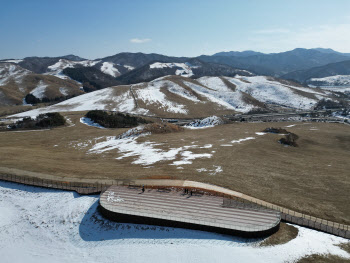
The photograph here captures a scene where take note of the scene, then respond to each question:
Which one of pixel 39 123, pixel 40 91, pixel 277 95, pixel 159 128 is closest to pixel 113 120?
pixel 159 128

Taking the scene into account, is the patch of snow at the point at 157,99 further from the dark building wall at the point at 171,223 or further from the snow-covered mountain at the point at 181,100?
the dark building wall at the point at 171,223

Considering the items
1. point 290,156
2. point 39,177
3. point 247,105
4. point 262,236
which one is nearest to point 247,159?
point 290,156

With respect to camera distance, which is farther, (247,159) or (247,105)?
(247,105)

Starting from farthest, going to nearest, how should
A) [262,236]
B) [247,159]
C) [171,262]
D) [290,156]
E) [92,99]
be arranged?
[92,99] → [290,156] → [247,159] → [262,236] → [171,262]

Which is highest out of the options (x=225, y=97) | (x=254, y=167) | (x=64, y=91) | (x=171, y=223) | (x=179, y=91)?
(x=64, y=91)

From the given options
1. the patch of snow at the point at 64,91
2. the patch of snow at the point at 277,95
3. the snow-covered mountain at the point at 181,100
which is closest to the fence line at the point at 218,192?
the snow-covered mountain at the point at 181,100

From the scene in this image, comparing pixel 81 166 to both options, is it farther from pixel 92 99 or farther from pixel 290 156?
pixel 92 99

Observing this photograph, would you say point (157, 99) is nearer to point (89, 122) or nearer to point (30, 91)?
point (89, 122)
